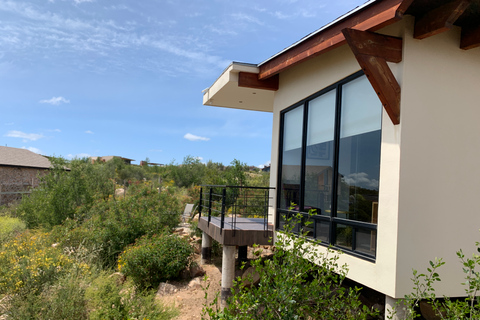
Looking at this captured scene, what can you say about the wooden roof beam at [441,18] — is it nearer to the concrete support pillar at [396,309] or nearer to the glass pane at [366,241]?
the glass pane at [366,241]

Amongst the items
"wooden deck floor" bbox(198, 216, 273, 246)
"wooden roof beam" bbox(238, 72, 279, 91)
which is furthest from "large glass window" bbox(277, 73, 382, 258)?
"wooden roof beam" bbox(238, 72, 279, 91)

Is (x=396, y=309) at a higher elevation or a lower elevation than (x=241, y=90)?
lower

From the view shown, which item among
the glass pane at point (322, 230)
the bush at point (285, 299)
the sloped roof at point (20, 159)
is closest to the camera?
the bush at point (285, 299)

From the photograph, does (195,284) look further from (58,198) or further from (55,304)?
(58,198)

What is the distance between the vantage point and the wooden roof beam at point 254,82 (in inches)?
299

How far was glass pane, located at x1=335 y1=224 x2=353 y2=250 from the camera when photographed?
4934 millimetres

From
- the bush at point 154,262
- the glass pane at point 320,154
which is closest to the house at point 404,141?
the glass pane at point 320,154

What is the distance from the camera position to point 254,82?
7633mm

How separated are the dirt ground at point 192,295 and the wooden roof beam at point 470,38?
5.45 metres

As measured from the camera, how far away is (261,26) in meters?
8.57

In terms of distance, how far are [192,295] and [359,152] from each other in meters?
4.76

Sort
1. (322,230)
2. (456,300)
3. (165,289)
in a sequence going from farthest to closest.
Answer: (165,289) → (322,230) → (456,300)

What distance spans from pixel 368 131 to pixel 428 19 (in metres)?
1.52

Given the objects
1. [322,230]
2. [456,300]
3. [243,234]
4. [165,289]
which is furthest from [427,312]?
[165,289]
